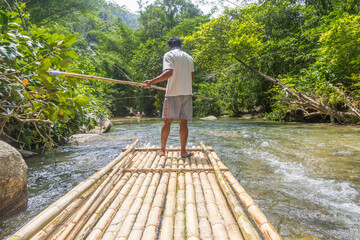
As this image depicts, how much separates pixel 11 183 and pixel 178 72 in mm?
2088

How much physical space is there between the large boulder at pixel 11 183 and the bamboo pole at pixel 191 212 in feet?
4.74

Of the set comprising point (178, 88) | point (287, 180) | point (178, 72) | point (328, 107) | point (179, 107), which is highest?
point (178, 72)

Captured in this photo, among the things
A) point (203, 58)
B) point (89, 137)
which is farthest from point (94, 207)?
point (203, 58)

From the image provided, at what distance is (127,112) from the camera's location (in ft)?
70.9

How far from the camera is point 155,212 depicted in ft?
4.50

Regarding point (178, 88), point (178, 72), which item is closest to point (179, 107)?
point (178, 88)

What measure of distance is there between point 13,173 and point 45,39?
1.49 metres

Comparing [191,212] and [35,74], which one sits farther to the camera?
[35,74]

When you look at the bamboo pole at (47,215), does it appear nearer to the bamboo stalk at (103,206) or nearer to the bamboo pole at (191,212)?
the bamboo stalk at (103,206)

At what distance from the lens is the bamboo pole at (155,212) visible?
3.75 feet

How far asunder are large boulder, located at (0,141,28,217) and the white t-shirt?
1.79 m

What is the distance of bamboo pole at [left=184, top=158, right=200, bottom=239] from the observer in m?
1.15

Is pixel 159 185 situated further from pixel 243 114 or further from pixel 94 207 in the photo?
pixel 243 114

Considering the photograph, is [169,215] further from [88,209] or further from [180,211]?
[88,209]
